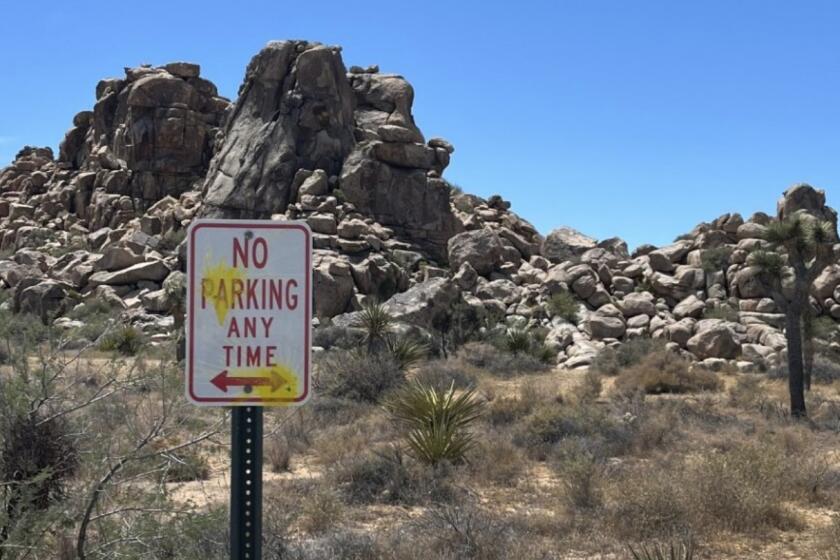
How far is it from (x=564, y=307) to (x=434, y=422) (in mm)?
23205

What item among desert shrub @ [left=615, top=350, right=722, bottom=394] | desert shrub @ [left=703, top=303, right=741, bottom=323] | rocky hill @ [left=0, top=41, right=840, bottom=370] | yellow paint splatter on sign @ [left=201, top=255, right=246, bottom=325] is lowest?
desert shrub @ [left=615, top=350, right=722, bottom=394]

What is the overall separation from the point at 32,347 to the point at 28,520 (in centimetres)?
225

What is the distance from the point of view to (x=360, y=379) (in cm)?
1702

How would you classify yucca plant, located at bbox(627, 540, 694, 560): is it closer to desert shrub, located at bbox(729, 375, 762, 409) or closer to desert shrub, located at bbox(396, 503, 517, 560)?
desert shrub, located at bbox(396, 503, 517, 560)

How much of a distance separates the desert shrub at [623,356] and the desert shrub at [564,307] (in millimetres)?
4874

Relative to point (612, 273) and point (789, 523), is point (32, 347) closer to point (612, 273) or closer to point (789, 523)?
point (789, 523)

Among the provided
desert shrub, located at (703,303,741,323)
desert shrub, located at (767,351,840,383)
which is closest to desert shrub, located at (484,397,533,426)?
desert shrub, located at (767,351,840,383)

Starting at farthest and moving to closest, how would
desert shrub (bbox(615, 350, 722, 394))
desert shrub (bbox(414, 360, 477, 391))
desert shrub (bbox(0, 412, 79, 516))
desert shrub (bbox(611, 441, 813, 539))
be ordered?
desert shrub (bbox(615, 350, 722, 394)) → desert shrub (bbox(414, 360, 477, 391)) → desert shrub (bbox(611, 441, 813, 539)) → desert shrub (bbox(0, 412, 79, 516))

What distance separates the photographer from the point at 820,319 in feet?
107

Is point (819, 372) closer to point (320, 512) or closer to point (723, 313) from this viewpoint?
point (723, 313)

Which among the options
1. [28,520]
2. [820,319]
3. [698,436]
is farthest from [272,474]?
[820,319]

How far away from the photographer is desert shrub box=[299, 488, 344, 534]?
7.97 m

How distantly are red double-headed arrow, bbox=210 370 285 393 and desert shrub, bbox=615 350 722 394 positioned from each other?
1895 centimetres

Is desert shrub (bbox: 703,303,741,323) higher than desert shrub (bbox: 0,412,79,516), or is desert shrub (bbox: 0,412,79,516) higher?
desert shrub (bbox: 703,303,741,323)
